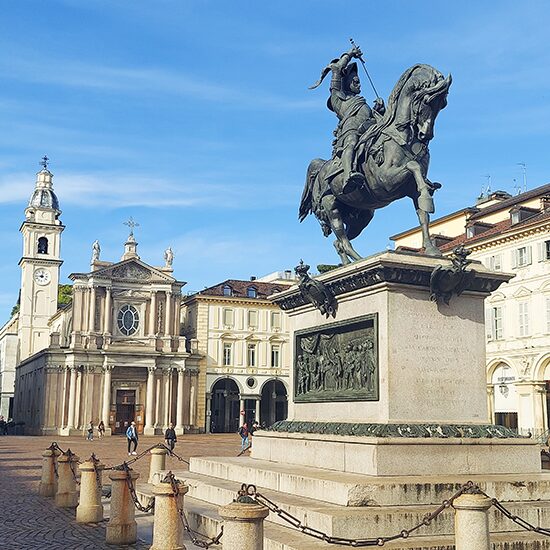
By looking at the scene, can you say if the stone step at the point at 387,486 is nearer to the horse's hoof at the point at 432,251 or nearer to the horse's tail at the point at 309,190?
the horse's hoof at the point at 432,251

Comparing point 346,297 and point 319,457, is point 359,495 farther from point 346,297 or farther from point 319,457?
point 346,297

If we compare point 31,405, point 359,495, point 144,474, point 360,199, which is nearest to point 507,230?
point 144,474

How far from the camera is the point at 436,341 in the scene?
11406mm

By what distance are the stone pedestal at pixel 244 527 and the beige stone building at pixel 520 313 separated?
36733mm

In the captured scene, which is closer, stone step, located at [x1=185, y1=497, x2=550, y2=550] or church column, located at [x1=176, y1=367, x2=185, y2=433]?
stone step, located at [x1=185, y1=497, x2=550, y2=550]

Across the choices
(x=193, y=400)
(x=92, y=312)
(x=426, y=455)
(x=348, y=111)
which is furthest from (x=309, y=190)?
(x=193, y=400)

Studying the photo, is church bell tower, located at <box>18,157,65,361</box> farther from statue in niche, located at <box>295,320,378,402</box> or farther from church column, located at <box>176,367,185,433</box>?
statue in niche, located at <box>295,320,378,402</box>

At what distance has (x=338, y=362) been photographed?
12.5m

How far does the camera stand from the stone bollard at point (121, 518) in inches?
442

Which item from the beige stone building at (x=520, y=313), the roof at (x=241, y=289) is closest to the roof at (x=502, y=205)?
the beige stone building at (x=520, y=313)

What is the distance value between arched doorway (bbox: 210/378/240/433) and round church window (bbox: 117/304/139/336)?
9457 millimetres

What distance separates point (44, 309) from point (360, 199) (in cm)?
7265

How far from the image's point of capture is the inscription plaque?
11555 mm

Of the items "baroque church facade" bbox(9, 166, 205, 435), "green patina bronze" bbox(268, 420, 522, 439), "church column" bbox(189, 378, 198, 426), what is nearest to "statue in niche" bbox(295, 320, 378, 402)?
"green patina bronze" bbox(268, 420, 522, 439)
